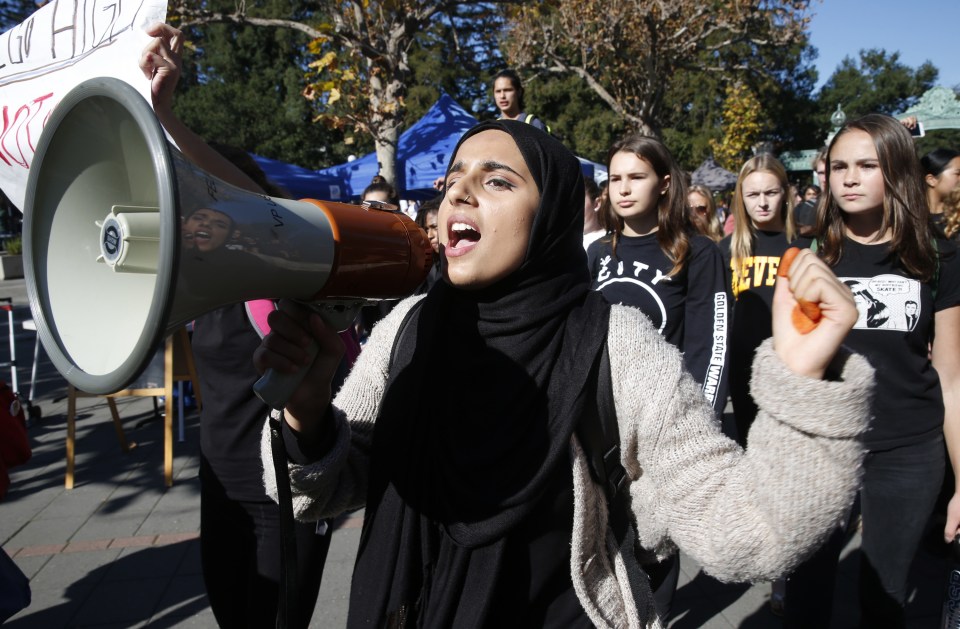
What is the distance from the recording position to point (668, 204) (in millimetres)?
2855

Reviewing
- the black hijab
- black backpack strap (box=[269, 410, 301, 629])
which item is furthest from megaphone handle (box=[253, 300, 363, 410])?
the black hijab

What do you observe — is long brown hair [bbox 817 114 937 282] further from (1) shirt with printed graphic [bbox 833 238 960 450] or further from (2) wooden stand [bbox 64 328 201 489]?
(2) wooden stand [bbox 64 328 201 489]

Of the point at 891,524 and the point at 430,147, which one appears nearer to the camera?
the point at 891,524

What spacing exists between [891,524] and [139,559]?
12.0 ft

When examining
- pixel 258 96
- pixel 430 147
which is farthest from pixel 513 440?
pixel 258 96

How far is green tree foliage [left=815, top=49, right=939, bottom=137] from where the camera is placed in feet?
145

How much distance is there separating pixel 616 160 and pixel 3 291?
695 inches

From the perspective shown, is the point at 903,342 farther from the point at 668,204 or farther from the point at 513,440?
the point at 513,440

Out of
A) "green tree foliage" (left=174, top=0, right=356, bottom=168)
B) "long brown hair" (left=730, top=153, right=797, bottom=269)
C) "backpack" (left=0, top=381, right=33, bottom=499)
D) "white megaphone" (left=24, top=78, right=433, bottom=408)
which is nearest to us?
"white megaphone" (left=24, top=78, right=433, bottom=408)

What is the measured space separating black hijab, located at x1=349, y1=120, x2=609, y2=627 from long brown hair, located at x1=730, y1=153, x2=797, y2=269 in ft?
7.12

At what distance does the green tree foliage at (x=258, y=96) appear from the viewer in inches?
1082

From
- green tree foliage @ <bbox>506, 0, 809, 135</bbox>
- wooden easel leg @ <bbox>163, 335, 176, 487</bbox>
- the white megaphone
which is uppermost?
green tree foliage @ <bbox>506, 0, 809, 135</bbox>

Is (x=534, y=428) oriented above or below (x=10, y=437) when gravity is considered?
above

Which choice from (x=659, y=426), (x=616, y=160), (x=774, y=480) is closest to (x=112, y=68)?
(x=659, y=426)
